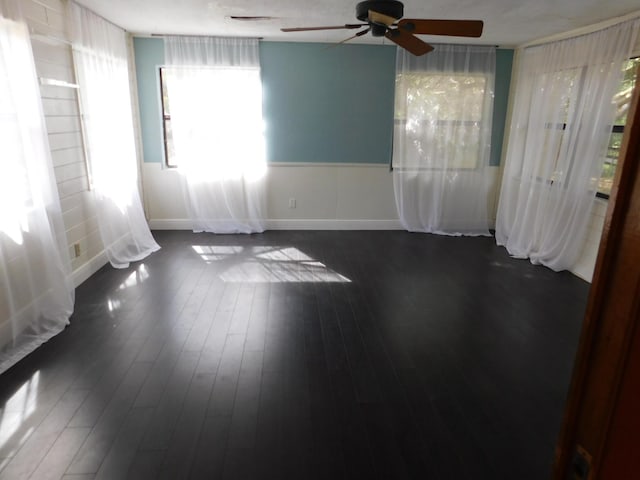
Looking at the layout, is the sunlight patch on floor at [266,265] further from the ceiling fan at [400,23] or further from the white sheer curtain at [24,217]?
the ceiling fan at [400,23]

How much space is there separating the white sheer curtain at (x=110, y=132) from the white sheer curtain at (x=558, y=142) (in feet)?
14.1

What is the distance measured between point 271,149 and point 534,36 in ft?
10.9

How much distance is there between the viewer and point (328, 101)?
17.9ft

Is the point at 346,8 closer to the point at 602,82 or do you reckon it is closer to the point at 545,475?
the point at 602,82

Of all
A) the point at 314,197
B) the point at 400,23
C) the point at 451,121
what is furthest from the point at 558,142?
the point at 314,197

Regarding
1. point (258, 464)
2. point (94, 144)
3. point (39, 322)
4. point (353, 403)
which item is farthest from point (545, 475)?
point (94, 144)

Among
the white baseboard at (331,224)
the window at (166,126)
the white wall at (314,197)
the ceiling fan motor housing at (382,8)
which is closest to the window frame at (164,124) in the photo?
the window at (166,126)

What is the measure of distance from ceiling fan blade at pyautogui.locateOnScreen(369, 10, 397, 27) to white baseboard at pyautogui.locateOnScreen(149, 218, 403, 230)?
3412mm

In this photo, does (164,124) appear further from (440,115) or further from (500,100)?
(500,100)

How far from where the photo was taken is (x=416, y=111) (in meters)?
5.41

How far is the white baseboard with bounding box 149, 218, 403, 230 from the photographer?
5.71 metres

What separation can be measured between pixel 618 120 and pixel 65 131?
4.93 m

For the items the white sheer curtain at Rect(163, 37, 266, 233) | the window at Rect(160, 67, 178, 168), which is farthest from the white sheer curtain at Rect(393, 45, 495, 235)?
the window at Rect(160, 67, 178, 168)

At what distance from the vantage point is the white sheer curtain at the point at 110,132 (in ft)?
12.6
